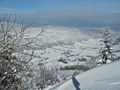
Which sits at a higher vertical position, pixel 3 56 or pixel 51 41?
pixel 3 56

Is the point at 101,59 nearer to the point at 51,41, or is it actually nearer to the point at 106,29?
the point at 106,29

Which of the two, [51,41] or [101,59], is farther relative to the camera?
[51,41]

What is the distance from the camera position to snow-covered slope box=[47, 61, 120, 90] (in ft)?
14.7

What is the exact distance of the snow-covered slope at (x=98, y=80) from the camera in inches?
177

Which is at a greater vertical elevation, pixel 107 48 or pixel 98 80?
pixel 98 80

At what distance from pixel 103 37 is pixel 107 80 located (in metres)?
24.3

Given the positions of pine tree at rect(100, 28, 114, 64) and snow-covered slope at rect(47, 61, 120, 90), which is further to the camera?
pine tree at rect(100, 28, 114, 64)

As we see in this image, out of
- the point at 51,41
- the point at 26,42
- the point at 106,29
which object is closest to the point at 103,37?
the point at 106,29

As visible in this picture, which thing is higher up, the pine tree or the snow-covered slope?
the snow-covered slope

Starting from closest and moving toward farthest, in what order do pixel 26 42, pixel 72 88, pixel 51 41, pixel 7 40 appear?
pixel 72 88 < pixel 7 40 < pixel 26 42 < pixel 51 41

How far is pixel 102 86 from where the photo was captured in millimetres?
4500

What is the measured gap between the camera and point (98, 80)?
4.79 meters

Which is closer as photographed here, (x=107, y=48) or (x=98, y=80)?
(x=98, y=80)

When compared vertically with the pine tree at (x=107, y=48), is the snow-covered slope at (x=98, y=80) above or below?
above
